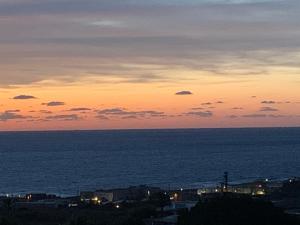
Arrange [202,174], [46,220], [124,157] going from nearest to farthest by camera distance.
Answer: [46,220] < [202,174] < [124,157]

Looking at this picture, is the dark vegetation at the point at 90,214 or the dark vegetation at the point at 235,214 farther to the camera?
the dark vegetation at the point at 90,214

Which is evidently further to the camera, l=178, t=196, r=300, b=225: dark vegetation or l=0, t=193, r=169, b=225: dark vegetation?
l=0, t=193, r=169, b=225: dark vegetation

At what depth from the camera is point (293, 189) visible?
190ft

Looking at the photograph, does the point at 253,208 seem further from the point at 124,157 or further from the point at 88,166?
the point at 124,157

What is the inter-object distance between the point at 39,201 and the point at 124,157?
3879 inches

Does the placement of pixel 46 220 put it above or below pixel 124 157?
below

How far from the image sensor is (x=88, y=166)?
422ft

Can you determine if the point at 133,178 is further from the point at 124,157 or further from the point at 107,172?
the point at 124,157

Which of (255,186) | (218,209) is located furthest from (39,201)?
(218,209)

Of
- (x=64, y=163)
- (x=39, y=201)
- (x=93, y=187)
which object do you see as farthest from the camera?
(x=64, y=163)

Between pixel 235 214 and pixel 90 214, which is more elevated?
pixel 235 214

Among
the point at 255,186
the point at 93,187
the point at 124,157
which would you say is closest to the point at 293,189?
the point at 255,186

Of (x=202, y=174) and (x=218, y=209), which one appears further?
(x=202, y=174)

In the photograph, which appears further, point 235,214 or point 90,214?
point 90,214
